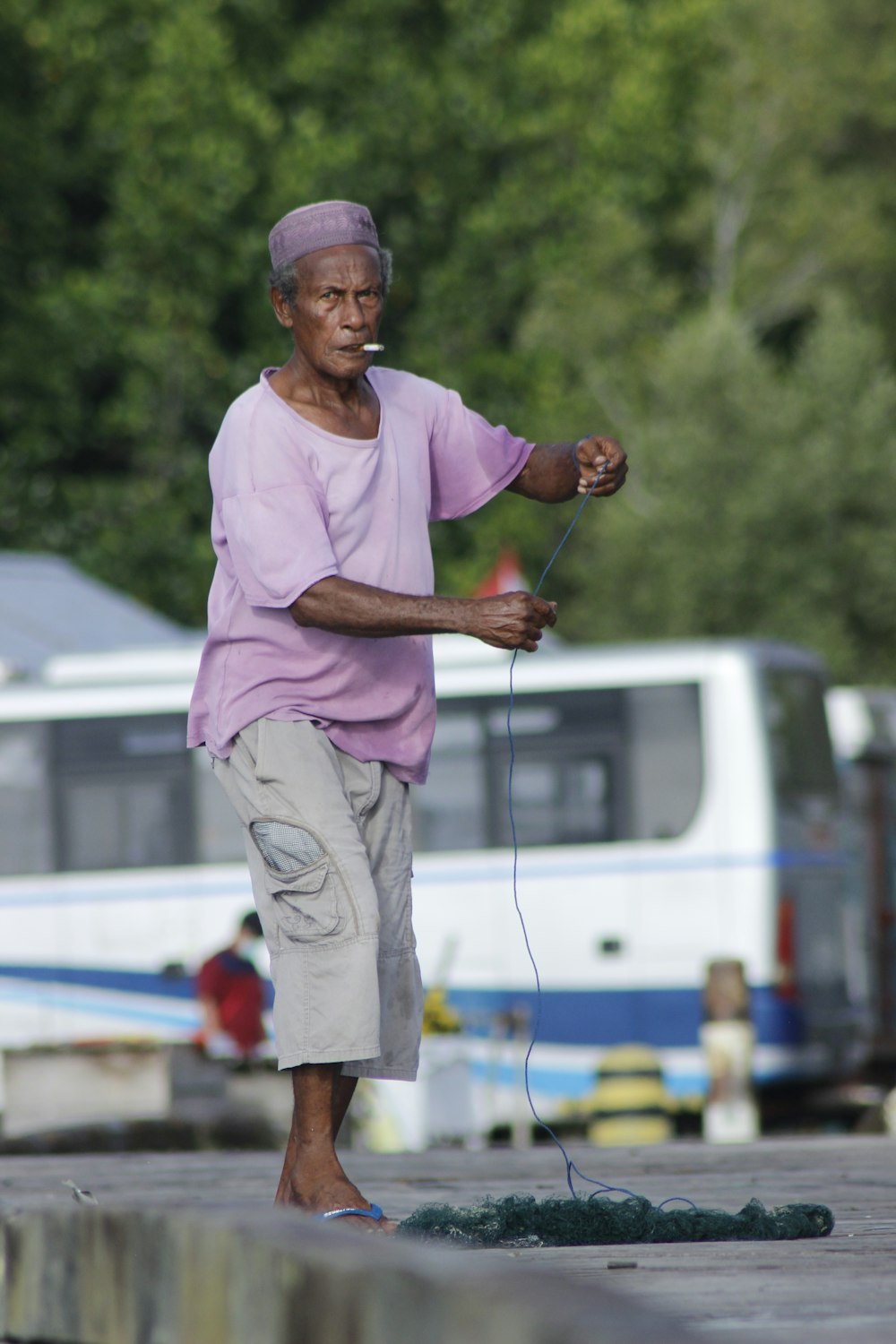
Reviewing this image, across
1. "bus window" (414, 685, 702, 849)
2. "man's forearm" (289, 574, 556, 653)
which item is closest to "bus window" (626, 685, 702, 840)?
"bus window" (414, 685, 702, 849)

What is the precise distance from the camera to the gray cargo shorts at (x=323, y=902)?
412 cm

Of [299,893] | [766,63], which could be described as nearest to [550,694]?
[299,893]

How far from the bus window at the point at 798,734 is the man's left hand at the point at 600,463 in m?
12.7

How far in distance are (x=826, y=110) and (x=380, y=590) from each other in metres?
34.1

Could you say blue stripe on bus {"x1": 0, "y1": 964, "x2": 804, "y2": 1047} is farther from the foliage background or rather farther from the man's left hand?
the foliage background

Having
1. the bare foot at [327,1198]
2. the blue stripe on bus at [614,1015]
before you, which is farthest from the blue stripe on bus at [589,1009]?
the bare foot at [327,1198]

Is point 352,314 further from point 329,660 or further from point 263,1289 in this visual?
point 263,1289

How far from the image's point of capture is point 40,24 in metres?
33.4

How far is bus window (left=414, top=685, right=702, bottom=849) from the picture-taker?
1697 cm

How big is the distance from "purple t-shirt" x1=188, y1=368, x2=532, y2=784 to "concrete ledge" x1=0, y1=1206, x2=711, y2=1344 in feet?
3.95

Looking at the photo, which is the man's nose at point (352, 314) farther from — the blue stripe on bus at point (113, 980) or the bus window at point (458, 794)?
the blue stripe on bus at point (113, 980)

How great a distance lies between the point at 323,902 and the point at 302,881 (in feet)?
0.17

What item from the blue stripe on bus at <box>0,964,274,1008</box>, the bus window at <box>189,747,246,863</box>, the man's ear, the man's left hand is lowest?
the blue stripe on bus at <box>0,964,274,1008</box>

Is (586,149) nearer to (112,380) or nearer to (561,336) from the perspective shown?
(561,336)
